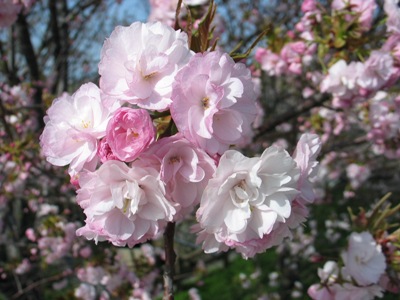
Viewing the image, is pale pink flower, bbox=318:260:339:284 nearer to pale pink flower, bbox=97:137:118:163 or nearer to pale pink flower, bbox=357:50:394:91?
pale pink flower, bbox=357:50:394:91

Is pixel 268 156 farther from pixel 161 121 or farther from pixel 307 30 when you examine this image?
pixel 307 30

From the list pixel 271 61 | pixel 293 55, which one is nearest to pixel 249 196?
pixel 293 55

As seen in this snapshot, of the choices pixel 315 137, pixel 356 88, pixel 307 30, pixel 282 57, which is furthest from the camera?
pixel 282 57

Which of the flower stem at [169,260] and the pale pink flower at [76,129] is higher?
the pale pink flower at [76,129]

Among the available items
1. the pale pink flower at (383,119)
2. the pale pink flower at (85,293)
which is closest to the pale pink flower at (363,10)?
the pale pink flower at (383,119)

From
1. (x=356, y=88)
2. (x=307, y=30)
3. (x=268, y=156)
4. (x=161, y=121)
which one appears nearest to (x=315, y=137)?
(x=268, y=156)

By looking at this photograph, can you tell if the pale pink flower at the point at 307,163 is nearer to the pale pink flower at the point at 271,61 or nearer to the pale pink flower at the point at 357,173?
the pale pink flower at the point at 271,61
